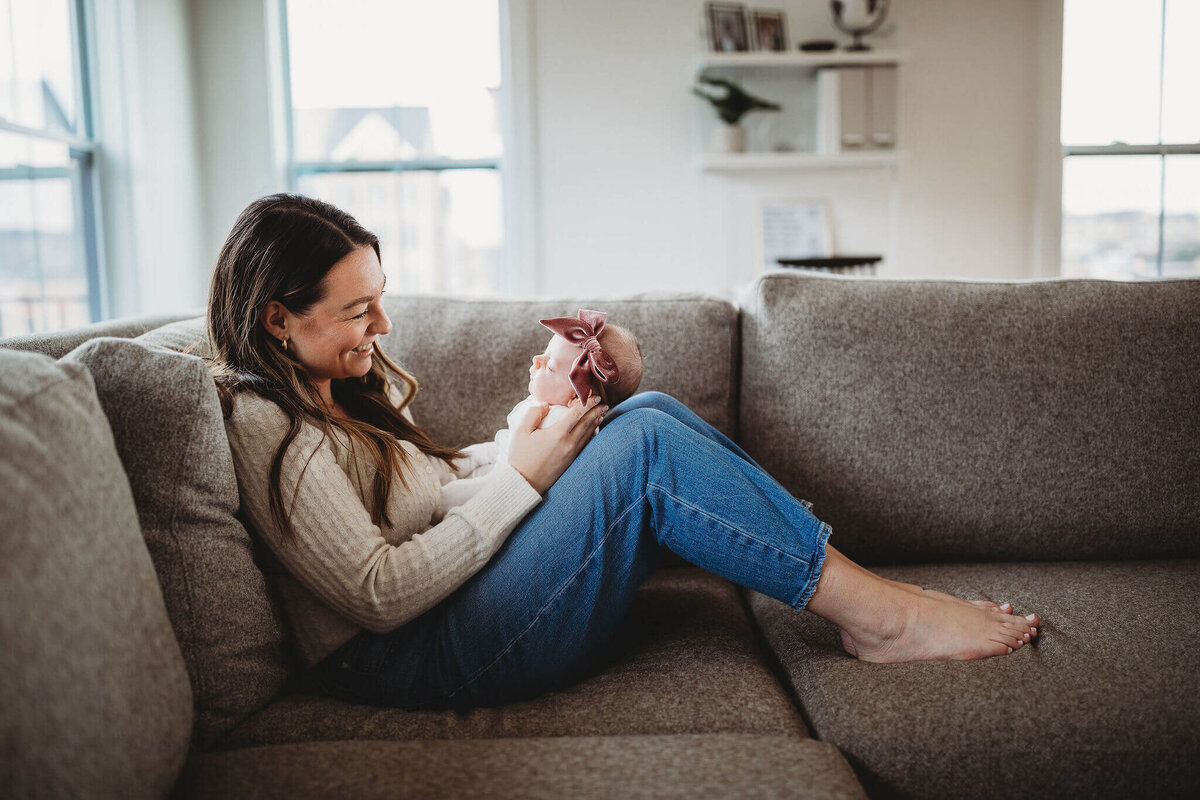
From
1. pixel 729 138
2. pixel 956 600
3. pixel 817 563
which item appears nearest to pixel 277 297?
pixel 817 563

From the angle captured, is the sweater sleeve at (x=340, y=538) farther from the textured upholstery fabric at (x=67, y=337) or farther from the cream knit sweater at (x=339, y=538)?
the textured upholstery fabric at (x=67, y=337)

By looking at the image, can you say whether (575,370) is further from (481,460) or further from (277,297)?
(277,297)

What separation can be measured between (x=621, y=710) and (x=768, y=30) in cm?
331

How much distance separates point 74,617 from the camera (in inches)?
29.7

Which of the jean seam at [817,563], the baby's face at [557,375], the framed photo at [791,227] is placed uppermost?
the framed photo at [791,227]

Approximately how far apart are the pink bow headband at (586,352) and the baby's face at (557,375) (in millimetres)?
13

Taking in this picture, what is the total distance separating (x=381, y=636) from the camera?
1144 mm

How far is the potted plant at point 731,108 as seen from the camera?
11.7 feet

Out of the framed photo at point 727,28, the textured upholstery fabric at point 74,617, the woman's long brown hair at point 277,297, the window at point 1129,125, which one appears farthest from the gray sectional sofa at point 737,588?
the window at point 1129,125

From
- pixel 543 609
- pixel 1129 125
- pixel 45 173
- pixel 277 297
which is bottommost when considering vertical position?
pixel 543 609

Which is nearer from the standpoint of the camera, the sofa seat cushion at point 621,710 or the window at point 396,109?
the sofa seat cushion at point 621,710

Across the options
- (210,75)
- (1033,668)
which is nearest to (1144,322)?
(1033,668)

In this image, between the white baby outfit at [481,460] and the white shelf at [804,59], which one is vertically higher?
the white shelf at [804,59]

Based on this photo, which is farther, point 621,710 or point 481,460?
point 481,460
